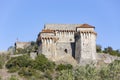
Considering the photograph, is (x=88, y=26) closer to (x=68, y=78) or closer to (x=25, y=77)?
(x=25, y=77)

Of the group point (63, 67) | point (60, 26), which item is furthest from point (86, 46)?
point (60, 26)

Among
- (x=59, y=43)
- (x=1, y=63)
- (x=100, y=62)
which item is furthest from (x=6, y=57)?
(x=100, y=62)

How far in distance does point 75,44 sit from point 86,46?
316 cm

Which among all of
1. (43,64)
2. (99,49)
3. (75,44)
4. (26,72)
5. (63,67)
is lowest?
(26,72)

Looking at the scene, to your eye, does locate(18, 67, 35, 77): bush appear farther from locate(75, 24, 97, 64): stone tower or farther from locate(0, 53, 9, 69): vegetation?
locate(75, 24, 97, 64): stone tower

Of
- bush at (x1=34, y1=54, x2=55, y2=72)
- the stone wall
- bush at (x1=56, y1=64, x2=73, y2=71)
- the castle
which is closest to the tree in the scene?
the stone wall

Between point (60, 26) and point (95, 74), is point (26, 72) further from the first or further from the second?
point (95, 74)

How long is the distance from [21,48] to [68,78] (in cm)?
4196

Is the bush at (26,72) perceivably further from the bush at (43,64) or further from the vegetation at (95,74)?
the vegetation at (95,74)

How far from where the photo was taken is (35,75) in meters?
92.6

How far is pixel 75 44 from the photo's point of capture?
99.8m

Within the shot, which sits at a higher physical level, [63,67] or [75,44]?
[75,44]

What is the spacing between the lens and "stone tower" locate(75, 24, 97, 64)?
9700 cm

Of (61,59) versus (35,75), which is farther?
(61,59)
